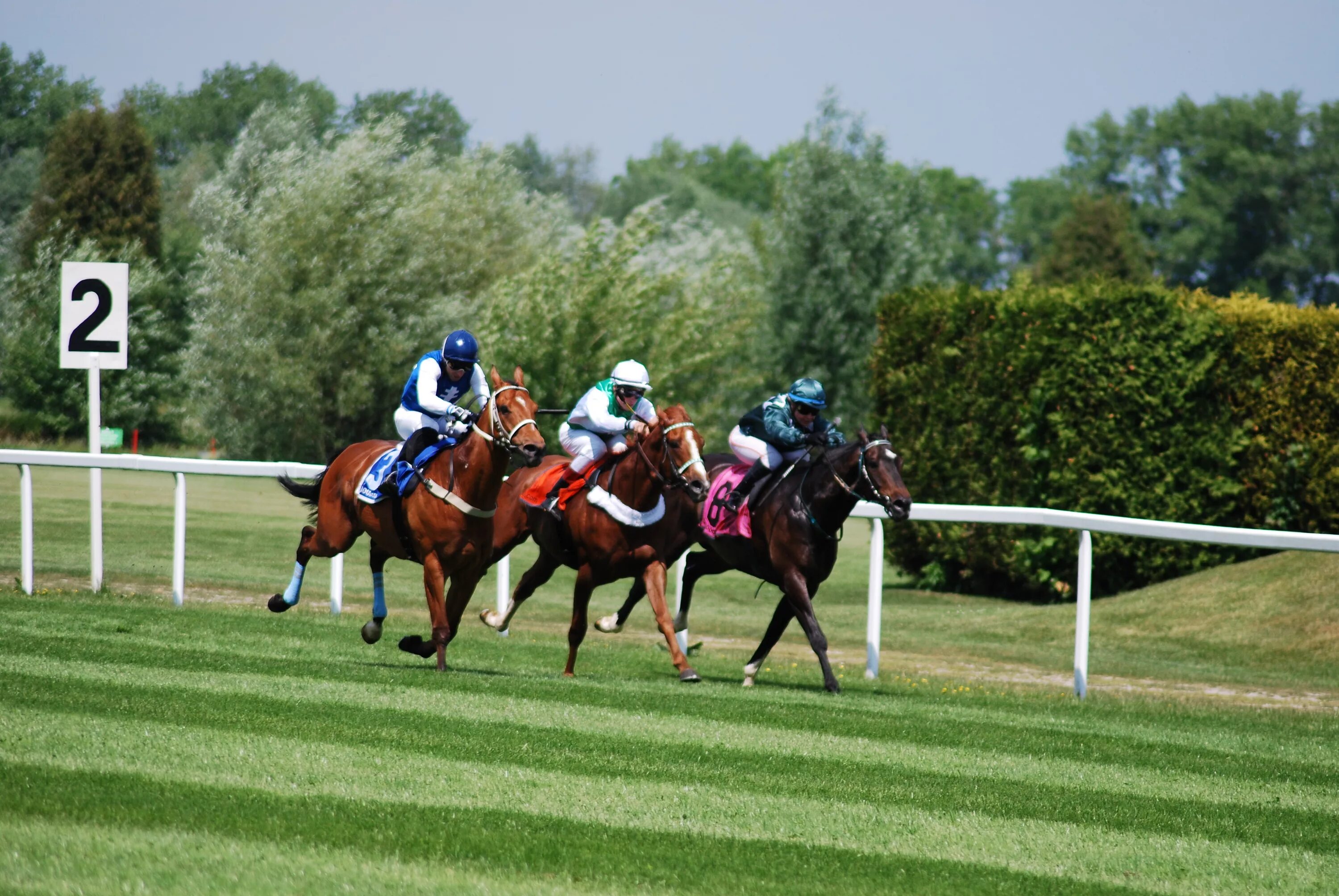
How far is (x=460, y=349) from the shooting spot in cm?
988

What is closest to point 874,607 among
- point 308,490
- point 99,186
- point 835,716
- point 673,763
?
point 835,716

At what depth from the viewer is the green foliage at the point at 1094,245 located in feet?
176

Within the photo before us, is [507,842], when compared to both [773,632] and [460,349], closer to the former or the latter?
[460,349]

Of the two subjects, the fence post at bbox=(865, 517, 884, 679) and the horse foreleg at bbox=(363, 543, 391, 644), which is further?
the fence post at bbox=(865, 517, 884, 679)

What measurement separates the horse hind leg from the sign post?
12.9 feet

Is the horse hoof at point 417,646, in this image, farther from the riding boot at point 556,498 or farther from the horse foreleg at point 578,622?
the riding boot at point 556,498

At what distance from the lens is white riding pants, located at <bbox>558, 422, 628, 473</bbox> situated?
10.9 metres

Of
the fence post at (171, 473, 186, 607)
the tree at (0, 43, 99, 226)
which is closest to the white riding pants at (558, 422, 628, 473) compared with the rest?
the fence post at (171, 473, 186, 607)

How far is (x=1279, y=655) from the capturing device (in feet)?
46.7

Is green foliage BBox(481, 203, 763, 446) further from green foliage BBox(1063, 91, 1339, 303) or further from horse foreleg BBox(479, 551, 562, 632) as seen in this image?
green foliage BBox(1063, 91, 1339, 303)

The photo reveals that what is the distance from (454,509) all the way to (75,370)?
3085 cm

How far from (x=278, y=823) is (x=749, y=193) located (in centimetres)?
9948

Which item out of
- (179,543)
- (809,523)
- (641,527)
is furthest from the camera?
(179,543)

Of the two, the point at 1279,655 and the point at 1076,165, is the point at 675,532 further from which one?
the point at 1076,165
